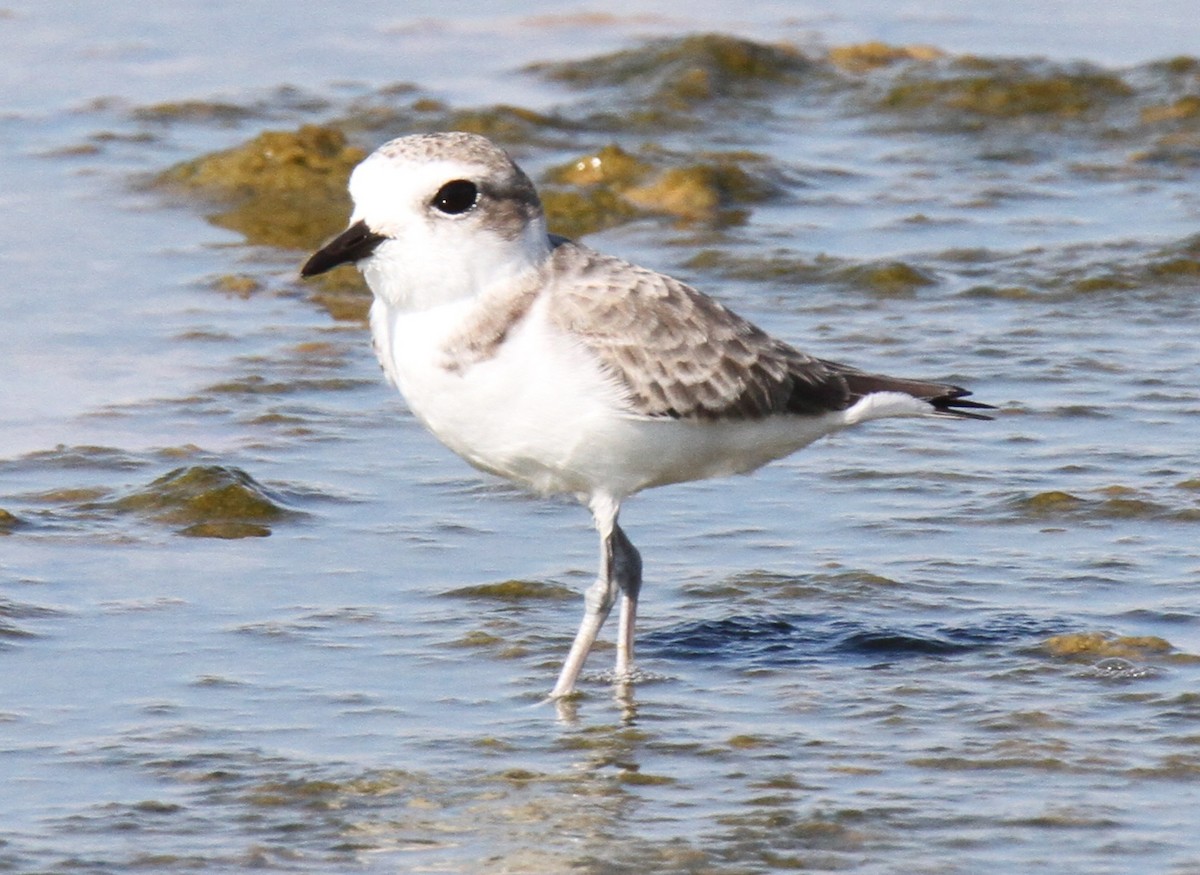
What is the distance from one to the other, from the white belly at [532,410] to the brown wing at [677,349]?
69mm

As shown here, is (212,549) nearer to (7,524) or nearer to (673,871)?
(7,524)

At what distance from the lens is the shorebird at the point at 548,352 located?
623 centimetres

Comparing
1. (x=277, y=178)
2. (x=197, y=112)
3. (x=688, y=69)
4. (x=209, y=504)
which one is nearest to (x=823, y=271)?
(x=277, y=178)

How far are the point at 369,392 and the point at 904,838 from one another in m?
4.61

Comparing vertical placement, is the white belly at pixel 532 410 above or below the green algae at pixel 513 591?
above

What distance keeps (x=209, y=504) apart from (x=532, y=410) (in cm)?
217

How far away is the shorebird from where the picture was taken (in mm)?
6227

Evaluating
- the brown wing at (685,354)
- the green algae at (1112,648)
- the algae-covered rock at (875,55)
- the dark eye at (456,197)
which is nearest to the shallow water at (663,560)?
the green algae at (1112,648)

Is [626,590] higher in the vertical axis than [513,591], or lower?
higher

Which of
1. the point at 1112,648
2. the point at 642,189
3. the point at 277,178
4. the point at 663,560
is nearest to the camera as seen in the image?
the point at 1112,648

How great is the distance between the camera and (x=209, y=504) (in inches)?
318

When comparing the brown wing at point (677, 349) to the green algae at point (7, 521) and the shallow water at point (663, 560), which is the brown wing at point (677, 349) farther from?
the green algae at point (7, 521)

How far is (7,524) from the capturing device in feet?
26.0

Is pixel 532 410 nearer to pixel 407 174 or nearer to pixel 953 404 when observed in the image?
pixel 407 174
